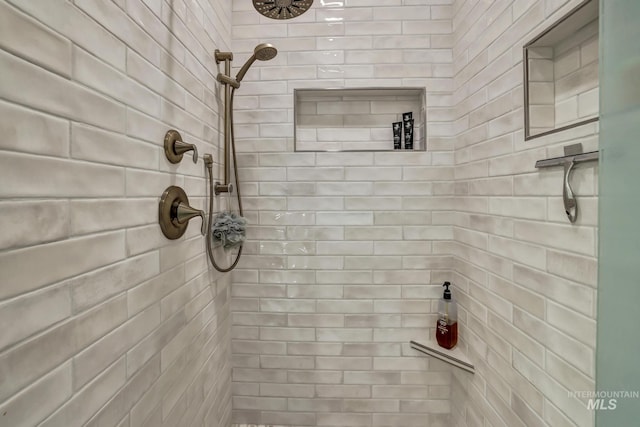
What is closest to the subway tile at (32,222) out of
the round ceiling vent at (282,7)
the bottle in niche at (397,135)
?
the round ceiling vent at (282,7)

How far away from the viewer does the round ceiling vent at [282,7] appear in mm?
933

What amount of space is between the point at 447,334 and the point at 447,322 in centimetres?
6

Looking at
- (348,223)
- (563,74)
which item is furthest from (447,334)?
(563,74)

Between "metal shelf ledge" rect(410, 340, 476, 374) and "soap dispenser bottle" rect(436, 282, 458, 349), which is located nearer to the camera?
"metal shelf ledge" rect(410, 340, 476, 374)

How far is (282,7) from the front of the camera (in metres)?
0.95

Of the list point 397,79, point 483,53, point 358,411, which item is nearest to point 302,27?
point 397,79

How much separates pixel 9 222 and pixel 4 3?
0.33 metres

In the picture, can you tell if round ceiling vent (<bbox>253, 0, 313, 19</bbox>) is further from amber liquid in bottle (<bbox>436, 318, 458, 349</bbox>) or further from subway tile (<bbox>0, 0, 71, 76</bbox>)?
amber liquid in bottle (<bbox>436, 318, 458, 349</bbox>)

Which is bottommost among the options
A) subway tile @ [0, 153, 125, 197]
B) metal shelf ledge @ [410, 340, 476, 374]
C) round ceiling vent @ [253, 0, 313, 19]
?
metal shelf ledge @ [410, 340, 476, 374]

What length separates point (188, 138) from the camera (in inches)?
39.6

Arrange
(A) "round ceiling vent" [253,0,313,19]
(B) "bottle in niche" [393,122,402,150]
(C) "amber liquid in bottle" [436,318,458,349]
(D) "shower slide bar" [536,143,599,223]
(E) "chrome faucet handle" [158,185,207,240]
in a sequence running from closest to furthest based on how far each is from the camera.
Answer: (D) "shower slide bar" [536,143,599,223]
(E) "chrome faucet handle" [158,185,207,240]
(A) "round ceiling vent" [253,0,313,19]
(C) "amber liquid in bottle" [436,318,458,349]
(B) "bottle in niche" [393,122,402,150]

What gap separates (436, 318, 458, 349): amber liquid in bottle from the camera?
4.48ft

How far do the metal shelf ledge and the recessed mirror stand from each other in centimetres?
101

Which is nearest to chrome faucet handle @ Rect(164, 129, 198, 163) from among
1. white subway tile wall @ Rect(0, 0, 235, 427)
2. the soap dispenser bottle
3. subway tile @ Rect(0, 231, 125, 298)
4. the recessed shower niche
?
white subway tile wall @ Rect(0, 0, 235, 427)
